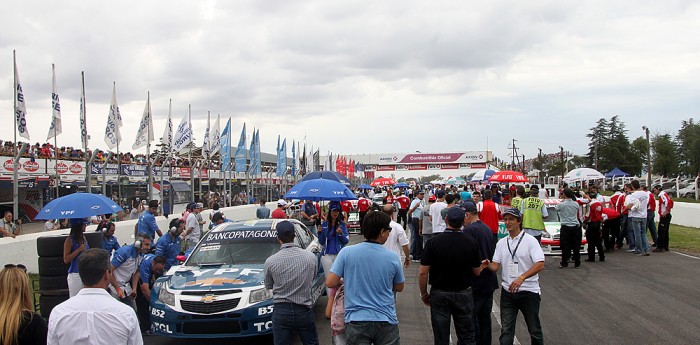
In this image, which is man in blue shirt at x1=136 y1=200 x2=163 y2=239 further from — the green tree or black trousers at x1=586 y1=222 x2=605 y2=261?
Answer: the green tree

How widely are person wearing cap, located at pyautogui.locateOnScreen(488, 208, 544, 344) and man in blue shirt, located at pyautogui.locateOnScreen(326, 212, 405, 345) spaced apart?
68.2 inches

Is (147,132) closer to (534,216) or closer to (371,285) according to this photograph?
(534,216)

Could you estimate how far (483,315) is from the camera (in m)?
6.10

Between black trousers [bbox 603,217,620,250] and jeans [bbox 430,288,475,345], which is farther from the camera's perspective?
black trousers [bbox 603,217,620,250]

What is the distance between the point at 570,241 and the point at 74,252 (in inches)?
383

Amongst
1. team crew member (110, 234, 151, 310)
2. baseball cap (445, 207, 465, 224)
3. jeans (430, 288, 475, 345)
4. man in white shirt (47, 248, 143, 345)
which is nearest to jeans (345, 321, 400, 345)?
jeans (430, 288, 475, 345)

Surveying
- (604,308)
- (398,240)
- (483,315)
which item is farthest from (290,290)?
(604,308)

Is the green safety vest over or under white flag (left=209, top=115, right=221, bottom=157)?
under

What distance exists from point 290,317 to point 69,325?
2.08 m

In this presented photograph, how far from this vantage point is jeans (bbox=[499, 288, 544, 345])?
5.66 metres

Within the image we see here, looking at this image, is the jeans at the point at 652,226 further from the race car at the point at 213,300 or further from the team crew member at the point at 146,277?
the team crew member at the point at 146,277

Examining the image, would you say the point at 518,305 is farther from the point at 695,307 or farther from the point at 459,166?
the point at 459,166

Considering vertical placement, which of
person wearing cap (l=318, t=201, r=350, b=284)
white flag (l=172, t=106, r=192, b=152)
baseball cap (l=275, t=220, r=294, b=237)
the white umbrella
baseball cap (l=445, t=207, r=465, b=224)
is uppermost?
white flag (l=172, t=106, r=192, b=152)

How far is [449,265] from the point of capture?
201 inches
